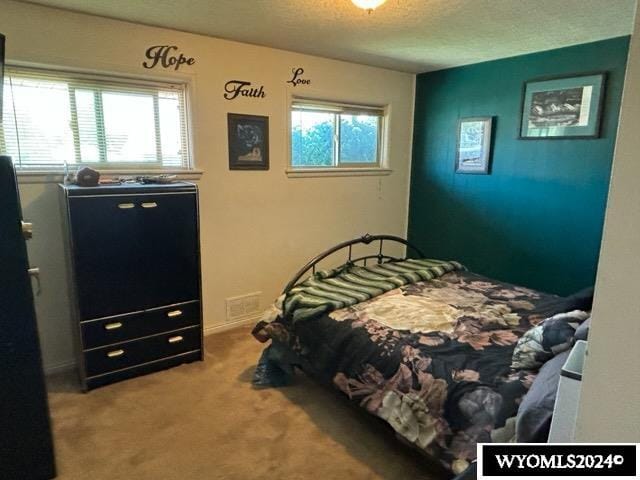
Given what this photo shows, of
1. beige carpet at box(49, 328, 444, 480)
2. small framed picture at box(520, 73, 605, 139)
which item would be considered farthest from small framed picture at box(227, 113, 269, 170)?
small framed picture at box(520, 73, 605, 139)

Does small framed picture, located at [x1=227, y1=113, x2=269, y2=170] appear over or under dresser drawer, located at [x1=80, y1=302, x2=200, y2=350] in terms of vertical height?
over

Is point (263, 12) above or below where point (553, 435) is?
above

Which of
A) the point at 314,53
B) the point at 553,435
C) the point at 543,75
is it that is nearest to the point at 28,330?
the point at 553,435

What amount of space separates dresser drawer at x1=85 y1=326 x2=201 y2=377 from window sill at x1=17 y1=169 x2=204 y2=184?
112 cm

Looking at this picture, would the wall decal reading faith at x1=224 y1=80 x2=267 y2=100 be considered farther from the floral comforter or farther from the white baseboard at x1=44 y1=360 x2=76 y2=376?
the white baseboard at x1=44 y1=360 x2=76 y2=376

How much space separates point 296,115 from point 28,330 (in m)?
2.69

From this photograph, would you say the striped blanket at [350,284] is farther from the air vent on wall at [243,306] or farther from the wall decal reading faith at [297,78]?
the wall decal reading faith at [297,78]

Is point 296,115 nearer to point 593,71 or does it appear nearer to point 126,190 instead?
point 126,190

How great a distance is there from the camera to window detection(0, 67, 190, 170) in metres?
2.52

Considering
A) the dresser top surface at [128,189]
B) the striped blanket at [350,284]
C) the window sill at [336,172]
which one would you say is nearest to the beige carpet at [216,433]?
the striped blanket at [350,284]

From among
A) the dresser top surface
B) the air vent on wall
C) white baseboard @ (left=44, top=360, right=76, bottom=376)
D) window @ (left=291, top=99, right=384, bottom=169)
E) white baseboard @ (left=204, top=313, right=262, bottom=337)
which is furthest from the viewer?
window @ (left=291, top=99, right=384, bottom=169)

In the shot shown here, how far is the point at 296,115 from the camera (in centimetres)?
369

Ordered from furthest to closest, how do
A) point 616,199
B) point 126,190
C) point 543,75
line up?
point 543,75
point 126,190
point 616,199

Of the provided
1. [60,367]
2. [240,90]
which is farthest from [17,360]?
[240,90]
